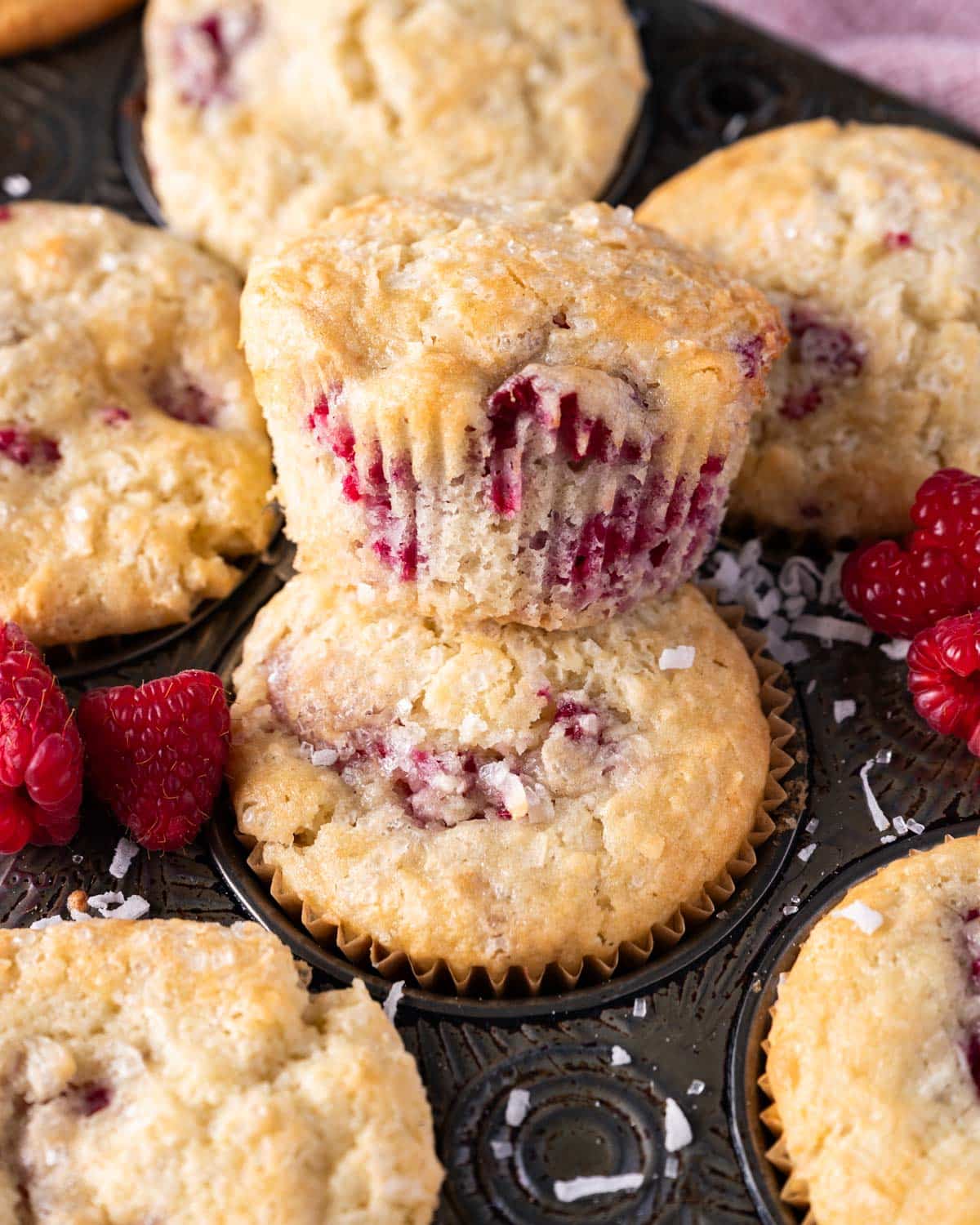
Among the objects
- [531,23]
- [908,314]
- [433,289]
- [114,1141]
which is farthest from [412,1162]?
[531,23]

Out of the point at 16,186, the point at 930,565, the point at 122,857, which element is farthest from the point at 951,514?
the point at 16,186

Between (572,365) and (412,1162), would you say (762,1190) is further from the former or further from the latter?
(572,365)

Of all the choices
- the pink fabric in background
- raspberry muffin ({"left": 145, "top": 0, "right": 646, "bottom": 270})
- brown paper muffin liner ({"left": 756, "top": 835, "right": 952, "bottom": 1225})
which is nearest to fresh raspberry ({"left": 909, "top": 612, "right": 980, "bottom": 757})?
brown paper muffin liner ({"left": 756, "top": 835, "right": 952, "bottom": 1225})

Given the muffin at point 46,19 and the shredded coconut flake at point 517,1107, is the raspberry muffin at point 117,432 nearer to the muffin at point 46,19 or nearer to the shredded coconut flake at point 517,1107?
the muffin at point 46,19

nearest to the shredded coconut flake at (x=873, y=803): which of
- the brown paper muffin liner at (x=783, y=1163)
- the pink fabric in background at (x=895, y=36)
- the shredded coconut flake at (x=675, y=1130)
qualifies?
the brown paper muffin liner at (x=783, y=1163)

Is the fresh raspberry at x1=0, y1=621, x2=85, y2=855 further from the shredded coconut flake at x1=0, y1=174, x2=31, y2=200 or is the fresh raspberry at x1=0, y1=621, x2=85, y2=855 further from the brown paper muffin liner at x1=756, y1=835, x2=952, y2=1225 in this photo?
the shredded coconut flake at x1=0, y1=174, x2=31, y2=200
